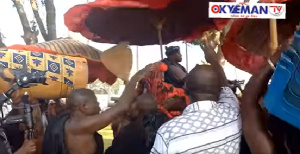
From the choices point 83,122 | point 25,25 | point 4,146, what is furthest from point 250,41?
point 25,25

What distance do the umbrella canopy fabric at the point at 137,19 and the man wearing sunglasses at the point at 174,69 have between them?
0.53 feet

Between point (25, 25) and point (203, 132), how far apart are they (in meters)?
4.14

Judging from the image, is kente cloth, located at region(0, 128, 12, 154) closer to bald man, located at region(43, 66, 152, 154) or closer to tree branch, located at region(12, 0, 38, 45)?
bald man, located at region(43, 66, 152, 154)

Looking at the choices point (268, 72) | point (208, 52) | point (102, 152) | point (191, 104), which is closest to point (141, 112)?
point (102, 152)

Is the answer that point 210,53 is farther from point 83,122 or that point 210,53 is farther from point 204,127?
point 204,127

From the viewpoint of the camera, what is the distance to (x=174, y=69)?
3.96m

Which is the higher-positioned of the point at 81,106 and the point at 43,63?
the point at 43,63

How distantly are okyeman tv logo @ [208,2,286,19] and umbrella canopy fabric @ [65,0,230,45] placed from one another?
89 centimetres

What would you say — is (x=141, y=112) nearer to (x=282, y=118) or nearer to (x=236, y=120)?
(x=236, y=120)

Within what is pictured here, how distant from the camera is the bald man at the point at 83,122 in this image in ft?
9.89

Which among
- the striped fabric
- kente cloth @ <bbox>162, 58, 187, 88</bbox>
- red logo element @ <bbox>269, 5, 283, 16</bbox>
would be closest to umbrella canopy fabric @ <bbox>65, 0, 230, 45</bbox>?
the striped fabric

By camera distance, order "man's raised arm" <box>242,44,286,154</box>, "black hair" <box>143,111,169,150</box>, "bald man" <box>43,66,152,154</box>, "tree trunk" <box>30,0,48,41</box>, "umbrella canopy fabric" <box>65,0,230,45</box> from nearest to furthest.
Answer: "man's raised arm" <box>242,44,286,154</box>
"black hair" <box>143,111,169,150</box>
"bald man" <box>43,66,152,154</box>
"umbrella canopy fabric" <box>65,0,230,45</box>
"tree trunk" <box>30,0,48,41</box>

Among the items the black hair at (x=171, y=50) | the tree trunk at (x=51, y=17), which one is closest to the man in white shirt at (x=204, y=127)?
the black hair at (x=171, y=50)

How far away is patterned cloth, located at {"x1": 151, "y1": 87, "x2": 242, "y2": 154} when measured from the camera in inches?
90.8
